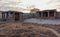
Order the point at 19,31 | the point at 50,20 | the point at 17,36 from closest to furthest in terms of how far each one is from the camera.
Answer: the point at 17,36 < the point at 19,31 < the point at 50,20

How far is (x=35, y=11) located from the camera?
5.81 feet

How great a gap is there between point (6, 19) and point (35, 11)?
1.70ft

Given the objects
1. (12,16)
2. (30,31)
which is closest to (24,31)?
(30,31)

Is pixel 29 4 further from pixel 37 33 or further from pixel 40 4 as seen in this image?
pixel 37 33

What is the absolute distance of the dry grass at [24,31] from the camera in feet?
4.36

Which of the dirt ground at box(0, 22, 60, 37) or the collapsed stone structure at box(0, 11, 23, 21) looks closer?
the dirt ground at box(0, 22, 60, 37)

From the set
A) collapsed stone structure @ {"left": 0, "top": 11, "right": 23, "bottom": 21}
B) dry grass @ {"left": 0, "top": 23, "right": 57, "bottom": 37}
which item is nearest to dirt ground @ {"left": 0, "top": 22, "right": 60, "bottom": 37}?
dry grass @ {"left": 0, "top": 23, "right": 57, "bottom": 37}

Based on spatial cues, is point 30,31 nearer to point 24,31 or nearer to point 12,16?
point 24,31

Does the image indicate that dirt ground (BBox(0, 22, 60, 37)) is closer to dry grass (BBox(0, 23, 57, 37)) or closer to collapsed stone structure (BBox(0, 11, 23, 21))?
dry grass (BBox(0, 23, 57, 37))

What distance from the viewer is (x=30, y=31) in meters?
1.41

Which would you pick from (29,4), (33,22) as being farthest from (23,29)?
(29,4)

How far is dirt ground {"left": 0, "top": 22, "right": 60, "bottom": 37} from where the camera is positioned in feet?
4.37

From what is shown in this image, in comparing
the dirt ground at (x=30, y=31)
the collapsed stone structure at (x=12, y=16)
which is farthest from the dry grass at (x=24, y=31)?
the collapsed stone structure at (x=12, y=16)

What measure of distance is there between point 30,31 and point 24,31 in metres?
0.08
